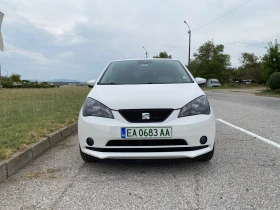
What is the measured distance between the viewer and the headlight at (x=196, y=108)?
3.46 metres

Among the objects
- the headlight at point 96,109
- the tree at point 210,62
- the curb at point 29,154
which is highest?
the tree at point 210,62

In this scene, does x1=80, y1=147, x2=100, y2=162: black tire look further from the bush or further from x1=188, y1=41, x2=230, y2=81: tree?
x1=188, y1=41, x2=230, y2=81: tree

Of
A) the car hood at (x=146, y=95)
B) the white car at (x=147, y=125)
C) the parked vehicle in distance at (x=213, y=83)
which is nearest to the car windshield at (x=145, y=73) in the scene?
the car hood at (x=146, y=95)

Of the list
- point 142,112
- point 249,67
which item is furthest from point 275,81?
point 249,67

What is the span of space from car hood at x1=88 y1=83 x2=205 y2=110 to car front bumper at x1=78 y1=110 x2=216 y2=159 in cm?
15

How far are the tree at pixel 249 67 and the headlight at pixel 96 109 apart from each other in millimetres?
71144

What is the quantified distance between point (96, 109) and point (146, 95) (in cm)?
63

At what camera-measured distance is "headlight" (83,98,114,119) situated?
3.48 meters

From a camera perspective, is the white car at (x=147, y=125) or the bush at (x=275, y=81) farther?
the bush at (x=275, y=81)

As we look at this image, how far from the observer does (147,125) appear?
3287 millimetres

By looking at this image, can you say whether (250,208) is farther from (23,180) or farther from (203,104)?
(23,180)

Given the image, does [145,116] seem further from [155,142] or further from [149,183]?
[149,183]

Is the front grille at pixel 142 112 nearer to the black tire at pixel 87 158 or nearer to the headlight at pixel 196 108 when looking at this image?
the headlight at pixel 196 108

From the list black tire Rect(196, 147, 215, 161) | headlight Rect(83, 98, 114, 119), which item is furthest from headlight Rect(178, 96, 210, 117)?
headlight Rect(83, 98, 114, 119)
